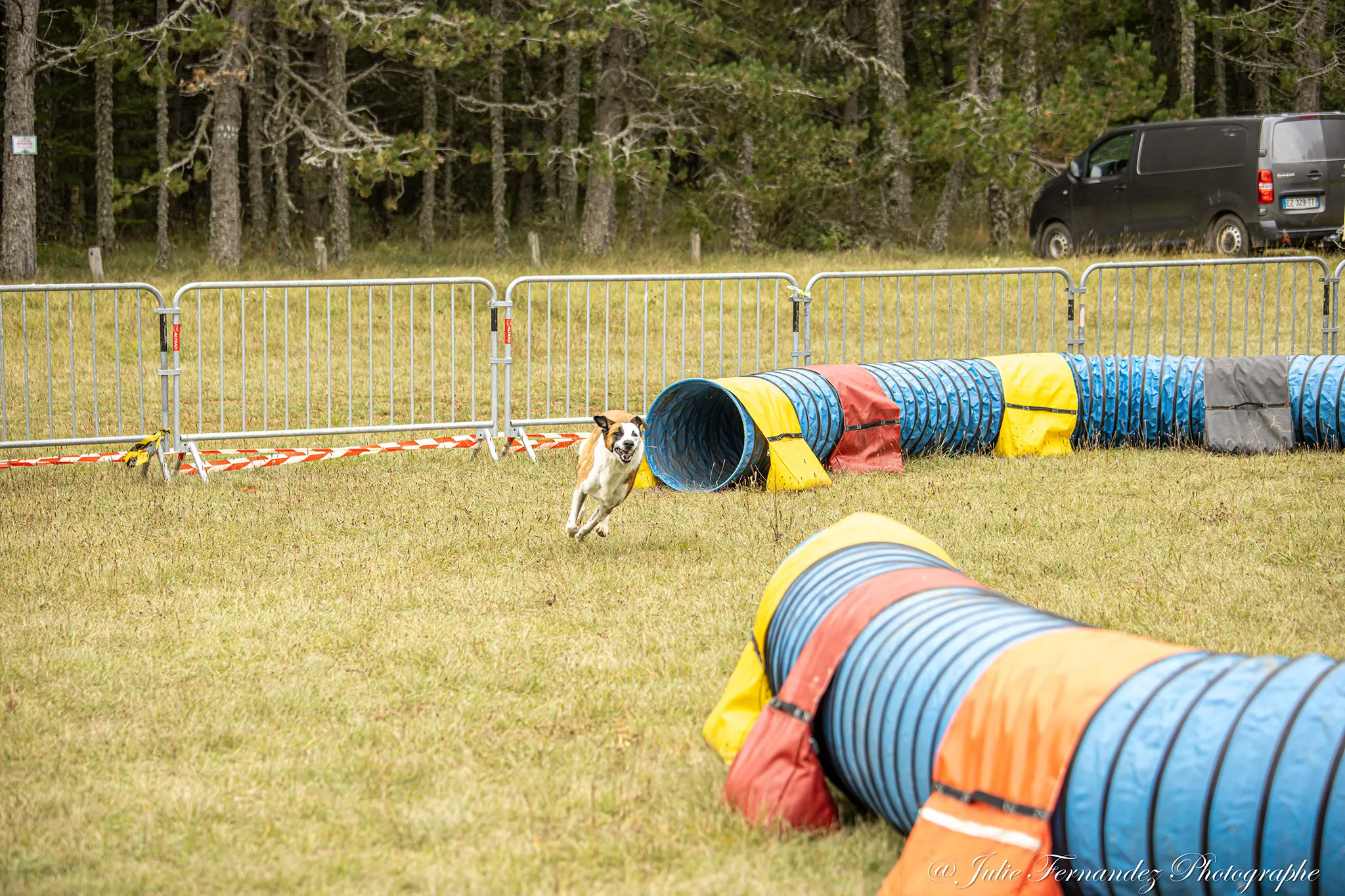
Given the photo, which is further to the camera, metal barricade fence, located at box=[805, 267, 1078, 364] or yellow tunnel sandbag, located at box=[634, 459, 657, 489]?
metal barricade fence, located at box=[805, 267, 1078, 364]

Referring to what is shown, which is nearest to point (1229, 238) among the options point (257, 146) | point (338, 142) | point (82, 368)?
point (338, 142)

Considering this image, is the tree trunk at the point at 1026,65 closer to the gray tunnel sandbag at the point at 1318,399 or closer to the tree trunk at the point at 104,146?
the gray tunnel sandbag at the point at 1318,399

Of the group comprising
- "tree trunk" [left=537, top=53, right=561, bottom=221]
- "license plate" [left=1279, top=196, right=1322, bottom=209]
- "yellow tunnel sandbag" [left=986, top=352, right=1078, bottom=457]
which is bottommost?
"yellow tunnel sandbag" [left=986, top=352, right=1078, bottom=457]

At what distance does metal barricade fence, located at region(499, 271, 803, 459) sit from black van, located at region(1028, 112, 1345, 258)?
561 centimetres

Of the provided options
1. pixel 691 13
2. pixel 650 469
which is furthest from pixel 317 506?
pixel 691 13

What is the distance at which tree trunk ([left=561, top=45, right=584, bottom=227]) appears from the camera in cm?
2702

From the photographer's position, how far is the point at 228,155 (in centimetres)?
2295

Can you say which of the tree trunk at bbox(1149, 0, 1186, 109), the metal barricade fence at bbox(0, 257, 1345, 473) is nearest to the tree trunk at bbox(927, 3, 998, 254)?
the tree trunk at bbox(1149, 0, 1186, 109)

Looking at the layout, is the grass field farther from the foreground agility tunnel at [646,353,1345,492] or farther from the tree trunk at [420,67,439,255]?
the tree trunk at [420,67,439,255]

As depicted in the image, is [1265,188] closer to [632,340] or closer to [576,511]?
[632,340]

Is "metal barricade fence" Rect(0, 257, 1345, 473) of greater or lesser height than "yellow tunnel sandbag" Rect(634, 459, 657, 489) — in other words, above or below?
above

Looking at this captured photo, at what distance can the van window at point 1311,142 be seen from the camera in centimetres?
1844

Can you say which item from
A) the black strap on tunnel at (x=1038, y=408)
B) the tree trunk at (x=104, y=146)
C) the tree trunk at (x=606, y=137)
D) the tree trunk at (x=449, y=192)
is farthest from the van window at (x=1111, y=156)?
the tree trunk at (x=104, y=146)
